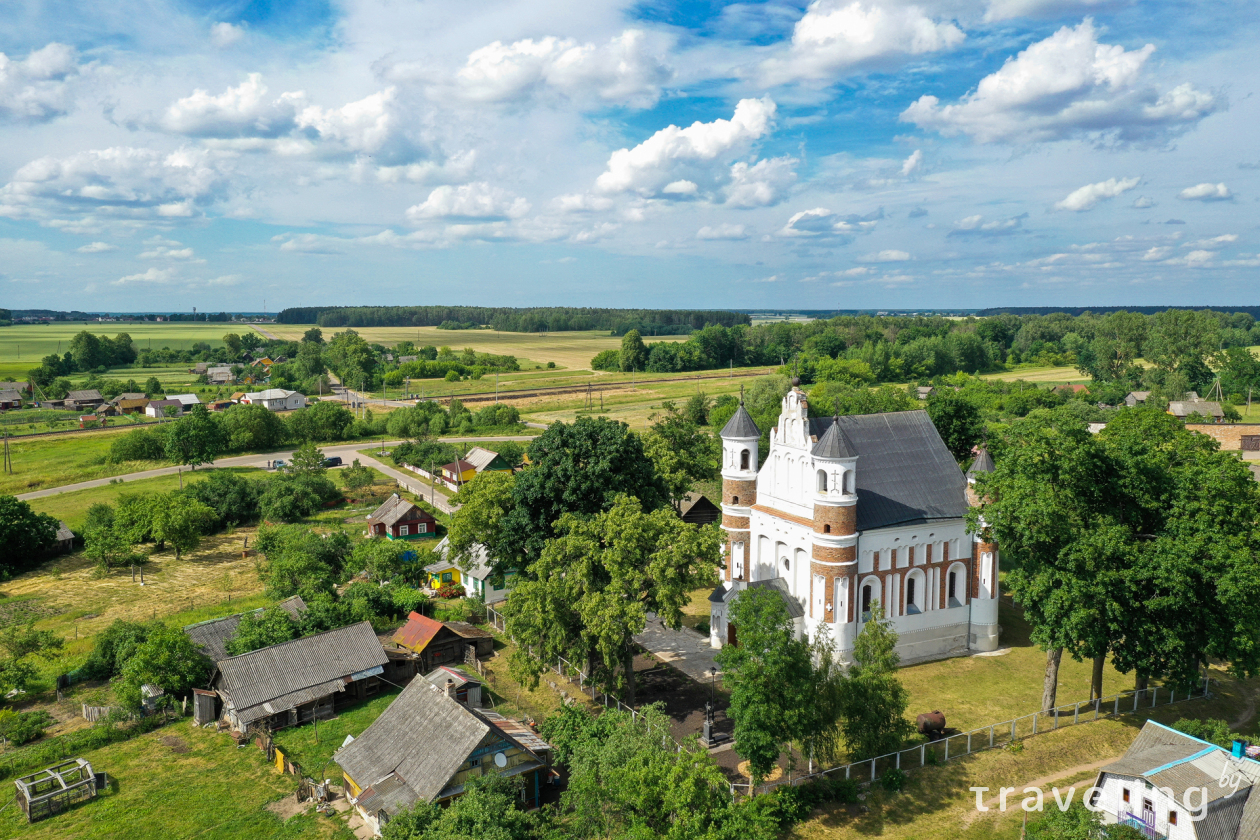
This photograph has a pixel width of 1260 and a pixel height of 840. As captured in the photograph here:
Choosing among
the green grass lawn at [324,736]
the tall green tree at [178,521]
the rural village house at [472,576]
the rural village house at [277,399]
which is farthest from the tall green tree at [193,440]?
the green grass lawn at [324,736]

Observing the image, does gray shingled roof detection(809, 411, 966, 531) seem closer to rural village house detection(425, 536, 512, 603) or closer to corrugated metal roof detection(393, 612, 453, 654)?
rural village house detection(425, 536, 512, 603)

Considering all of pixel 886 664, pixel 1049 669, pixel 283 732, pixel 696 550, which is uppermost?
pixel 696 550

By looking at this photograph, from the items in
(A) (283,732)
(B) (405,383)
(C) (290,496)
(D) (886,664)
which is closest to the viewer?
(D) (886,664)

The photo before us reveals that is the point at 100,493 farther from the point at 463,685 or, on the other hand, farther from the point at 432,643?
the point at 463,685

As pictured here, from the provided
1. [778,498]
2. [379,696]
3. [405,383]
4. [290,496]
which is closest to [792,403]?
[778,498]

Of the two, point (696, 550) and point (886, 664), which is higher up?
point (696, 550)

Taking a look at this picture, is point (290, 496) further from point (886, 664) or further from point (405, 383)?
point (405, 383)

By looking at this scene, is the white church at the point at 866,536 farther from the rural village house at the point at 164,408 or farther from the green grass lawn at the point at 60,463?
the rural village house at the point at 164,408
